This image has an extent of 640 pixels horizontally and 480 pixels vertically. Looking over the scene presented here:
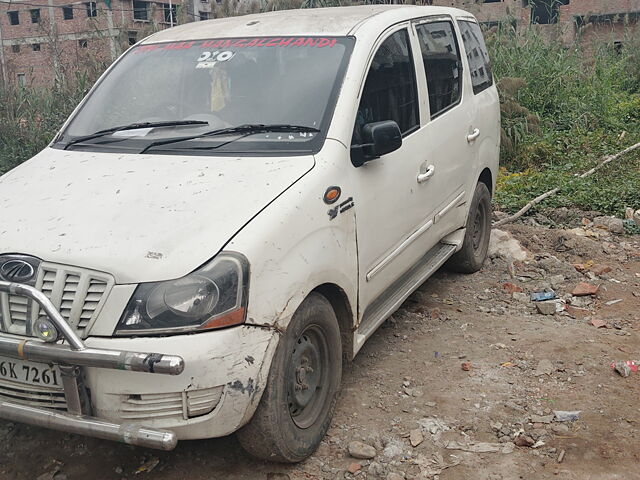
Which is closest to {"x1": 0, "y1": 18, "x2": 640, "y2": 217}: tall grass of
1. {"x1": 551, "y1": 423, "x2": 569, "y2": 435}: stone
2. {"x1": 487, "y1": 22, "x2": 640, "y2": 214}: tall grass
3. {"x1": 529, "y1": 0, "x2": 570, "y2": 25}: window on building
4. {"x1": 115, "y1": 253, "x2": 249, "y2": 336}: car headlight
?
{"x1": 487, "y1": 22, "x2": 640, "y2": 214}: tall grass

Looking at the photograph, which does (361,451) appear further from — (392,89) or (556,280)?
(556,280)

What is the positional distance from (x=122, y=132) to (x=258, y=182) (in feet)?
3.54

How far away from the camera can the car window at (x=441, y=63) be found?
4535 millimetres

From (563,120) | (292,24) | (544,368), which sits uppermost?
(292,24)

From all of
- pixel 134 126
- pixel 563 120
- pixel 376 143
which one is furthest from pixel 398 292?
pixel 563 120

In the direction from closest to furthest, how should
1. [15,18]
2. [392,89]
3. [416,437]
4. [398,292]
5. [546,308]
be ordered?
[416,437], [392,89], [398,292], [546,308], [15,18]

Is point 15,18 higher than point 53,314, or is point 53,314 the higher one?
point 15,18

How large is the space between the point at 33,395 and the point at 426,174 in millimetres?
2492

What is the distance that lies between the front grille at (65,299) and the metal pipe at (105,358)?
9cm

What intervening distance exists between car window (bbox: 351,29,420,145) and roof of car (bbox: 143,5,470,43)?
18 cm

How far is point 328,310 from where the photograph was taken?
127 inches

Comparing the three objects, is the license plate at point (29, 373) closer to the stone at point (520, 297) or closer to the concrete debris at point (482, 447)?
the concrete debris at point (482, 447)

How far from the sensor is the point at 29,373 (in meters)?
2.71

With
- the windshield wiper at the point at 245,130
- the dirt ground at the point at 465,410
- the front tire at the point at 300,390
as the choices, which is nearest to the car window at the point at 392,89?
the windshield wiper at the point at 245,130
